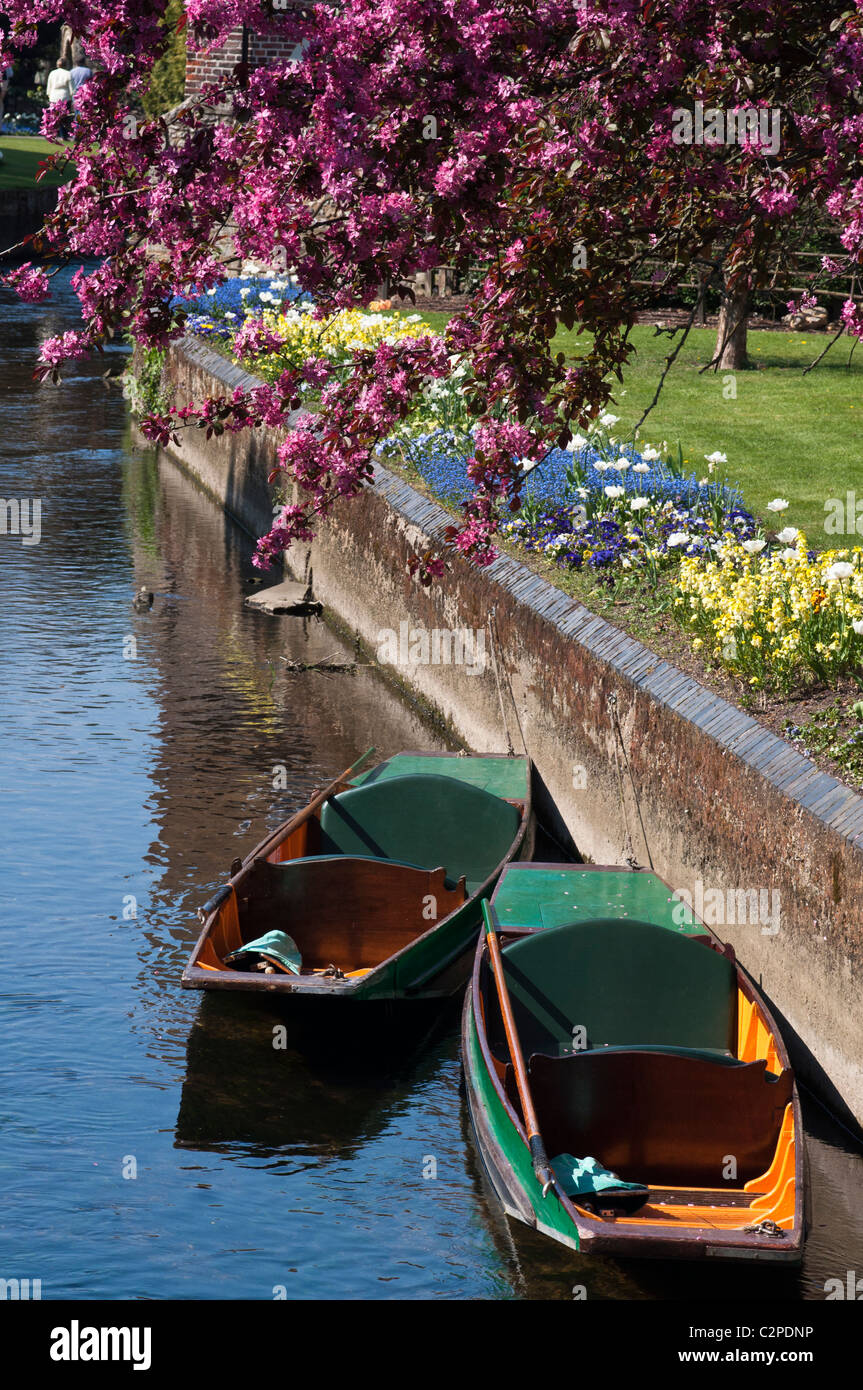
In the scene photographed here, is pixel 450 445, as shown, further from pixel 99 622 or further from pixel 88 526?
pixel 88 526

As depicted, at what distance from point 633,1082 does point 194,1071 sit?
2.38 metres

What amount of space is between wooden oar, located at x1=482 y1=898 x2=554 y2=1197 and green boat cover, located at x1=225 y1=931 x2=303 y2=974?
1.06m

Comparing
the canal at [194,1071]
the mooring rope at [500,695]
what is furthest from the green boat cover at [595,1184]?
the mooring rope at [500,695]

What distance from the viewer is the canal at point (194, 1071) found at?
6.72 m

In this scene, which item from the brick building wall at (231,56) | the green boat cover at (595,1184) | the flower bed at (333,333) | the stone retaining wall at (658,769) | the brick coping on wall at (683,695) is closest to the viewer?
the green boat cover at (595,1184)

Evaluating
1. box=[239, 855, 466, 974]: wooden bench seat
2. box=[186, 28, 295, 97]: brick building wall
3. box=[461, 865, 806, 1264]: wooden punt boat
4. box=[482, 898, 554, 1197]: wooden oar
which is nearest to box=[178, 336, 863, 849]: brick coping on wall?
box=[461, 865, 806, 1264]: wooden punt boat

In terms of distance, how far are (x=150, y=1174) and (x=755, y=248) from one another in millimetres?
4754

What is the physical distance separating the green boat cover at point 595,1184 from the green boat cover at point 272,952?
6.96 ft

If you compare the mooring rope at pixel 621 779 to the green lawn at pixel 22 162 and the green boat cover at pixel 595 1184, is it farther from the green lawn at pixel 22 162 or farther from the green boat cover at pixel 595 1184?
the green lawn at pixel 22 162

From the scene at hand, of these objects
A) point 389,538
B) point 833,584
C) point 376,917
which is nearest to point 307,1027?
point 376,917

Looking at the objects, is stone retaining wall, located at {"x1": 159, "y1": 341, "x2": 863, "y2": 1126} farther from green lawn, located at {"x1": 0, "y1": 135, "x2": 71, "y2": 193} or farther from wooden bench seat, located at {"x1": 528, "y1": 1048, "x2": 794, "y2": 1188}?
green lawn, located at {"x1": 0, "y1": 135, "x2": 71, "y2": 193}

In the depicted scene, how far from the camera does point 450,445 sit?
15.4 meters

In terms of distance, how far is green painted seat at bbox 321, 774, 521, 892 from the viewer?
10.2 meters

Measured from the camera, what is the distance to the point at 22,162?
54.6 meters
